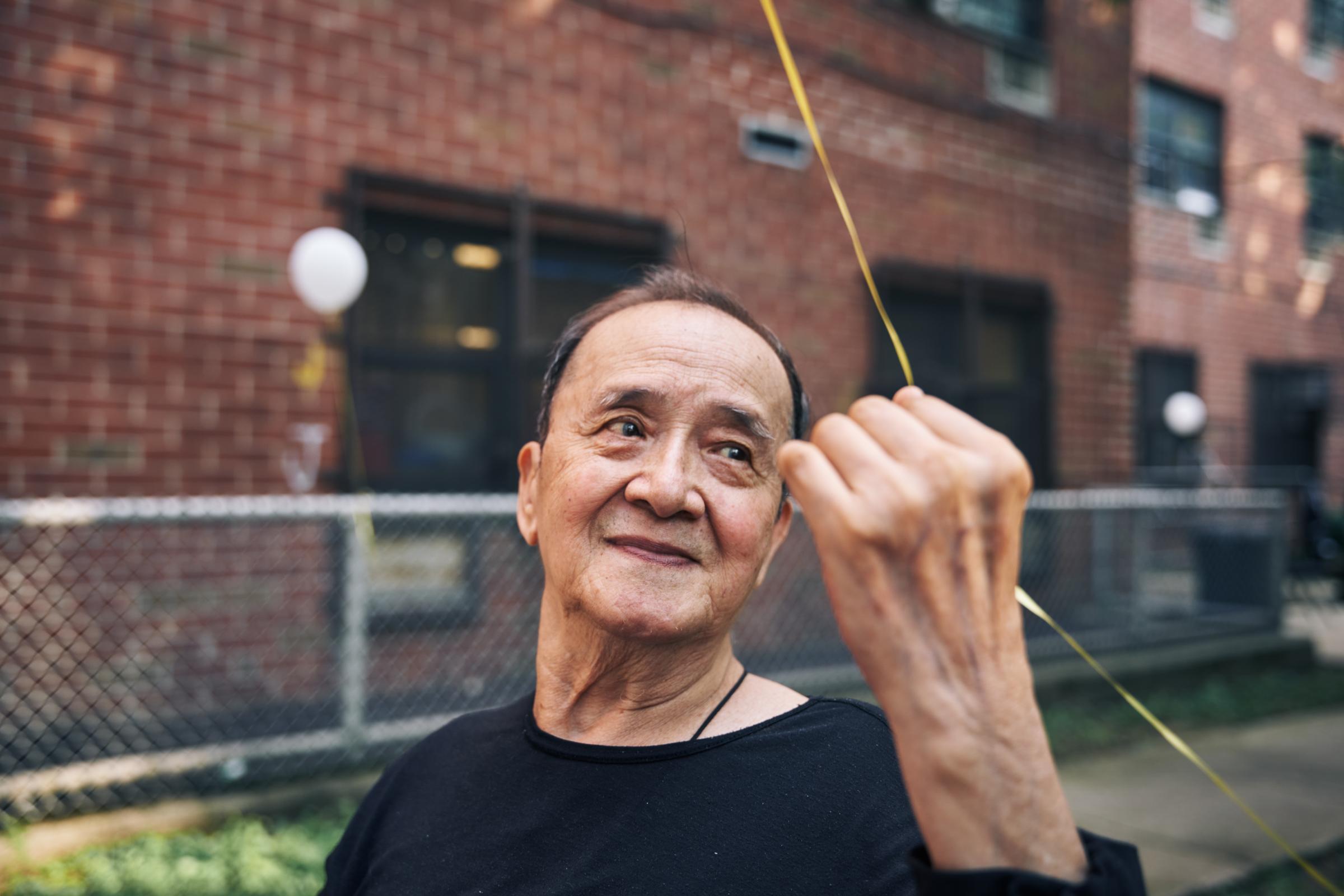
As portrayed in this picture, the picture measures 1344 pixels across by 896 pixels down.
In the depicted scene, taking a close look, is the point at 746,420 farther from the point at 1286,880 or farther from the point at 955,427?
the point at 1286,880

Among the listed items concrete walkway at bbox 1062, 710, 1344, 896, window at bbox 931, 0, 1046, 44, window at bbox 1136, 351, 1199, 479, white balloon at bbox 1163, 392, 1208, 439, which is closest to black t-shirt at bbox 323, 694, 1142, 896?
concrete walkway at bbox 1062, 710, 1344, 896

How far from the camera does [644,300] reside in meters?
1.52

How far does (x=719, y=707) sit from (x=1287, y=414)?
1734 centimetres

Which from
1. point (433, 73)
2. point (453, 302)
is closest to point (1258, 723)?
point (453, 302)

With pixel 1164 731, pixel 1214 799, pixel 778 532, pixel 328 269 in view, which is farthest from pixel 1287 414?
pixel 778 532

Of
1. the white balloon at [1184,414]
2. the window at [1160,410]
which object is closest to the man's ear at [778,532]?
the white balloon at [1184,414]

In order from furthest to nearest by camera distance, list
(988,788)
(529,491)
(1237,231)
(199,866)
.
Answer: (1237,231), (199,866), (529,491), (988,788)

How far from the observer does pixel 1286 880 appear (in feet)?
13.6

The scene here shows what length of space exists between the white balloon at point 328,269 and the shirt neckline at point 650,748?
3818mm

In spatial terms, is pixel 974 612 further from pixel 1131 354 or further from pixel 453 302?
pixel 1131 354

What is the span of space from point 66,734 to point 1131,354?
29.1ft

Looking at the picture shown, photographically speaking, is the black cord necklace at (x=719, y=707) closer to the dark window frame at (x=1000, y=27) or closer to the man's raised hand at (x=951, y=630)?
the man's raised hand at (x=951, y=630)

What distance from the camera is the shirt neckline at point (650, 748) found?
134 cm

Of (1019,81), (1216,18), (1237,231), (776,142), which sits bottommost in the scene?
(776,142)
